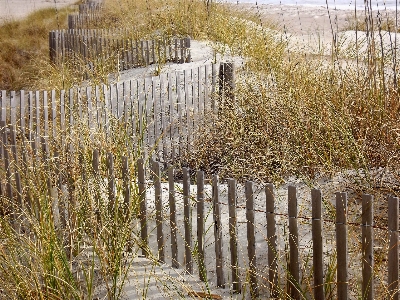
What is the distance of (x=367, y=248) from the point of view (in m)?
2.88

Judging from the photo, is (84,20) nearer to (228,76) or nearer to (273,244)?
(228,76)

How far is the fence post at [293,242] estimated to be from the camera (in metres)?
3.07

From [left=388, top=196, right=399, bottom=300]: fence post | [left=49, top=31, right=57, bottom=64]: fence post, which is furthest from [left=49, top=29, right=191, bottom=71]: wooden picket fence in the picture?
[left=388, top=196, right=399, bottom=300]: fence post

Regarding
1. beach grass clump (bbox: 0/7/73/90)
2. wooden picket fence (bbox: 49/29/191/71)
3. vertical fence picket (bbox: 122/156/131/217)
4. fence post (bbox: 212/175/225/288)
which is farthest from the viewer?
beach grass clump (bbox: 0/7/73/90)

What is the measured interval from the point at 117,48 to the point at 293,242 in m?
7.87

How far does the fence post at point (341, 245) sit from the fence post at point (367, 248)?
0.09 metres

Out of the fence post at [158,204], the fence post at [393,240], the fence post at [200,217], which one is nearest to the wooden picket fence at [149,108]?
the fence post at [158,204]

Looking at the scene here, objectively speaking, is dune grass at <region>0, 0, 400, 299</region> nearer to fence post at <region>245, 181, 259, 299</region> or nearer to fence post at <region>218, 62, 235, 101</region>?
fence post at <region>218, 62, 235, 101</region>

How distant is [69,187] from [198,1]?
8.86m

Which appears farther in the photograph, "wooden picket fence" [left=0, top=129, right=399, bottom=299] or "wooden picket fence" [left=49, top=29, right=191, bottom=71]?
"wooden picket fence" [left=49, top=29, right=191, bottom=71]

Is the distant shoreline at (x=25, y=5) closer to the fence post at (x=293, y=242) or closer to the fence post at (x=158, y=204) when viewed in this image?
the fence post at (x=158, y=204)

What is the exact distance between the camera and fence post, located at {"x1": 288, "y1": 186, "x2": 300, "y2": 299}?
10.1 ft

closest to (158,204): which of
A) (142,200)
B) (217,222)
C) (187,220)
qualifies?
(142,200)

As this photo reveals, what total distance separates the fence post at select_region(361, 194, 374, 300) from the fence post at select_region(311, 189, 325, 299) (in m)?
0.22
